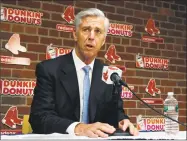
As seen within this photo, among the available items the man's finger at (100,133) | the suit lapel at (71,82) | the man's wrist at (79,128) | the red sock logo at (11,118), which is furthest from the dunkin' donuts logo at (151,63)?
the man's finger at (100,133)

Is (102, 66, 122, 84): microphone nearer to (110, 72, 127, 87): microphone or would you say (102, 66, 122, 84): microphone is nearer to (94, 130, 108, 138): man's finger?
(110, 72, 127, 87): microphone

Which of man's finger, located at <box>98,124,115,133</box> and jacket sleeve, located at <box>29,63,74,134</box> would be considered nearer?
man's finger, located at <box>98,124,115,133</box>

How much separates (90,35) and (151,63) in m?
1.94

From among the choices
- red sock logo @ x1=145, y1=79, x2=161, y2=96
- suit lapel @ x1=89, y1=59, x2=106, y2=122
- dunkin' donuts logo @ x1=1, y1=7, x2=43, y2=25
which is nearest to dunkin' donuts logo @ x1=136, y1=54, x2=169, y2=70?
red sock logo @ x1=145, y1=79, x2=161, y2=96

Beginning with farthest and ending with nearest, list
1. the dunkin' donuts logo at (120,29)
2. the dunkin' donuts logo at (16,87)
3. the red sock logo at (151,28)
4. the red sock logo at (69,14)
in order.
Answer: the red sock logo at (151,28) → the dunkin' donuts logo at (120,29) → the red sock logo at (69,14) → the dunkin' donuts logo at (16,87)

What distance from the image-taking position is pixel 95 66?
227 cm

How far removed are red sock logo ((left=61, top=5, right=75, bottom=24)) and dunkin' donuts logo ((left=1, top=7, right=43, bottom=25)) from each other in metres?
0.27

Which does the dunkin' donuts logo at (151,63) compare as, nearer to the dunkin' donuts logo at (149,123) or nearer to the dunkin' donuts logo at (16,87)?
the dunkin' donuts logo at (149,123)

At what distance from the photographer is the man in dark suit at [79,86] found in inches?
79.7

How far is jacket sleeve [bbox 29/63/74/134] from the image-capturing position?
173 centimetres

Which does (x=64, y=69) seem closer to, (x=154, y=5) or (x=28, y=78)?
(x=28, y=78)

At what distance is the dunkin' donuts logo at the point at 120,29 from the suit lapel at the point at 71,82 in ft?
5.52

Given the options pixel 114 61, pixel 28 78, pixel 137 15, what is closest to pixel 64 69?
pixel 28 78

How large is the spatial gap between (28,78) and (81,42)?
4.10 feet
